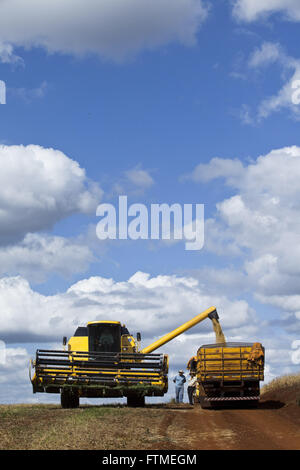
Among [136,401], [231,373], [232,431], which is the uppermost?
[231,373]

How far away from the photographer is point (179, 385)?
3312cm

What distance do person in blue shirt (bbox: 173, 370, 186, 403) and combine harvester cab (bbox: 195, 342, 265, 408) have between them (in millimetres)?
5513

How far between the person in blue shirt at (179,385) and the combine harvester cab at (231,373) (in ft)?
18.1

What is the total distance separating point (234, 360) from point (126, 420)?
874 cm

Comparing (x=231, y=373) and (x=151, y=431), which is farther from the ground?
(x=231, y=373)

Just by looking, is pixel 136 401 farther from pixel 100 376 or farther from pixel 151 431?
pixel 151 431

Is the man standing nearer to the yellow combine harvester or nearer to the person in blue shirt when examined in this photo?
the person in blue shirt

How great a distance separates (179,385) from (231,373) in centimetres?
730

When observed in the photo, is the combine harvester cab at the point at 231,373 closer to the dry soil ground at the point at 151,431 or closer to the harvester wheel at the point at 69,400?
the dry soil ground at the point at 151,431

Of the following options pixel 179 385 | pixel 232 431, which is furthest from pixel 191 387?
pixel 232 431

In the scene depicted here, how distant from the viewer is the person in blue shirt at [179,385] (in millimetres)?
32750

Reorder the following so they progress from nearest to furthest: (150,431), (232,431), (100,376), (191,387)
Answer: (150,431), (232,431), (100,376), (191,387)

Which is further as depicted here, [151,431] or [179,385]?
[179,385]

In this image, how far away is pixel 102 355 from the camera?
27.0m
